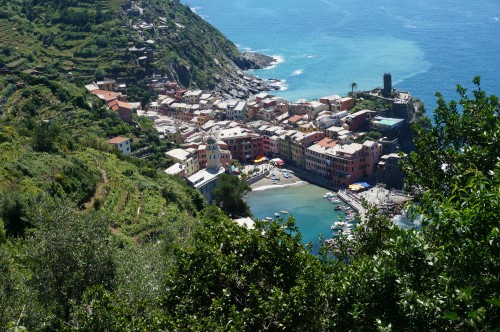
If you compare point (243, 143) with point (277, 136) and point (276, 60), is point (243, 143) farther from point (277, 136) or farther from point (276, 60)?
point (276, 60)

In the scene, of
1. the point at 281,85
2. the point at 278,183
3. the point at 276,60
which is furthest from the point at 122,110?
the point at 276,60

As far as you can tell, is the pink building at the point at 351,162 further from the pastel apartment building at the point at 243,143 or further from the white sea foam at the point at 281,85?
the white sea foam at the point at 281,85

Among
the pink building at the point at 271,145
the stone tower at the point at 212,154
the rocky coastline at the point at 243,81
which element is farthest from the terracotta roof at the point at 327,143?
the rocky coastline at the point at 243,81

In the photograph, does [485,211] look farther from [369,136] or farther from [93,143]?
[369,136]

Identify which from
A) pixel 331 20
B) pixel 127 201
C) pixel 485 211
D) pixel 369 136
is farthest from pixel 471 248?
pixel 331 20

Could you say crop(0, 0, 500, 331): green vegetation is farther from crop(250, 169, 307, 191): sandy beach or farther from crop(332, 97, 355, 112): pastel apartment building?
crop(332, 97, 355, 112): pastel apartment building

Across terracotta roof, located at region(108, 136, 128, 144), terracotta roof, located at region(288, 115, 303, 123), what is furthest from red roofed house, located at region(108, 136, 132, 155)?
terracotta roof, located at region(288, 115, 303, 123)

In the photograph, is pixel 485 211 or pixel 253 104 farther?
pixel 253 104
